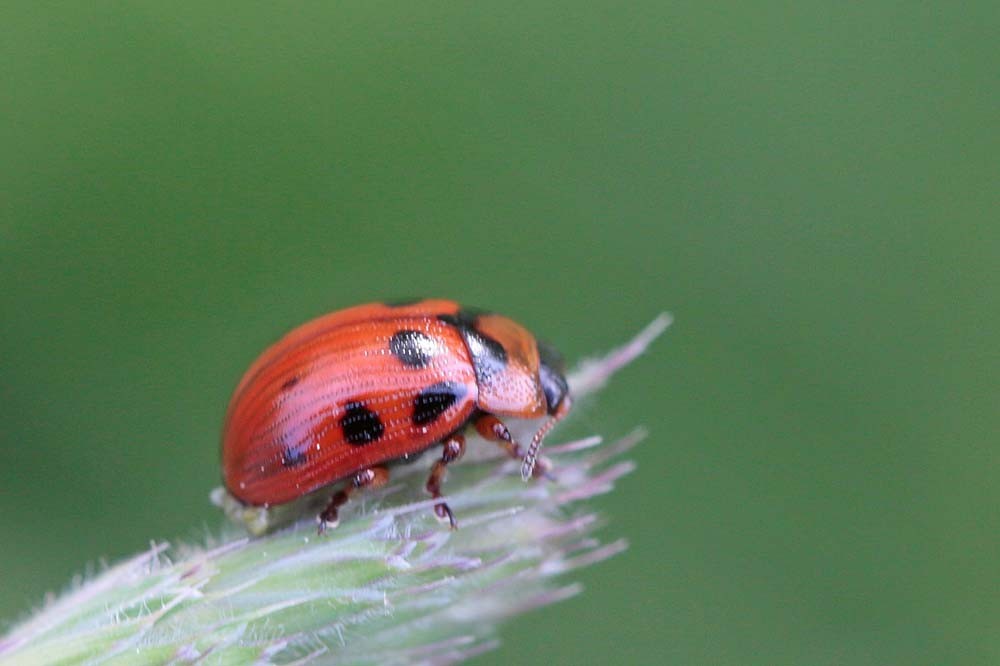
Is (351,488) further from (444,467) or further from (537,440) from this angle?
(537,440)

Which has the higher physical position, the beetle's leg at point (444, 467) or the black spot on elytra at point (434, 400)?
the black spot on elytra at point (434, 400)

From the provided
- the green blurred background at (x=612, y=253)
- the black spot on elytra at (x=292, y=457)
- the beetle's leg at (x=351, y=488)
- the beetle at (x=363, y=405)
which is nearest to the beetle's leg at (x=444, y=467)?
the beetle at (x=363, y=405)

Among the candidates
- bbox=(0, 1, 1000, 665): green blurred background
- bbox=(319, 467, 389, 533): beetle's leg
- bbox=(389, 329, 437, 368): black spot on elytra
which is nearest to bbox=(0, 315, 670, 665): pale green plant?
bbox=(319, 467, 389, 533): beetle's leg

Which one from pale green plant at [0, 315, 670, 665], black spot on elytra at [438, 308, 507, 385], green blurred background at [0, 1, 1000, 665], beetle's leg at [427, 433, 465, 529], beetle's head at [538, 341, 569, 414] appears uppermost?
green blurred background at [0, 1, 1000, 665]

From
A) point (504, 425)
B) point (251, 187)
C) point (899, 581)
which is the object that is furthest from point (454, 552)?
point (899, 581)

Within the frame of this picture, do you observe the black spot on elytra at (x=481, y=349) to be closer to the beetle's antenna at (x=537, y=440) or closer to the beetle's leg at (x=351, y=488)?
the beetle's antenna at (x=537, y=440)

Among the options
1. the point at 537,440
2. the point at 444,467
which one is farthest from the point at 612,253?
the point at 444,467

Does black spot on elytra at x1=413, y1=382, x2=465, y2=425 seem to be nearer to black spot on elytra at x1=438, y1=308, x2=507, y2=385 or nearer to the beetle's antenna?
black spot on elytra at x1=438, y1=308, x2=507, y2=385
